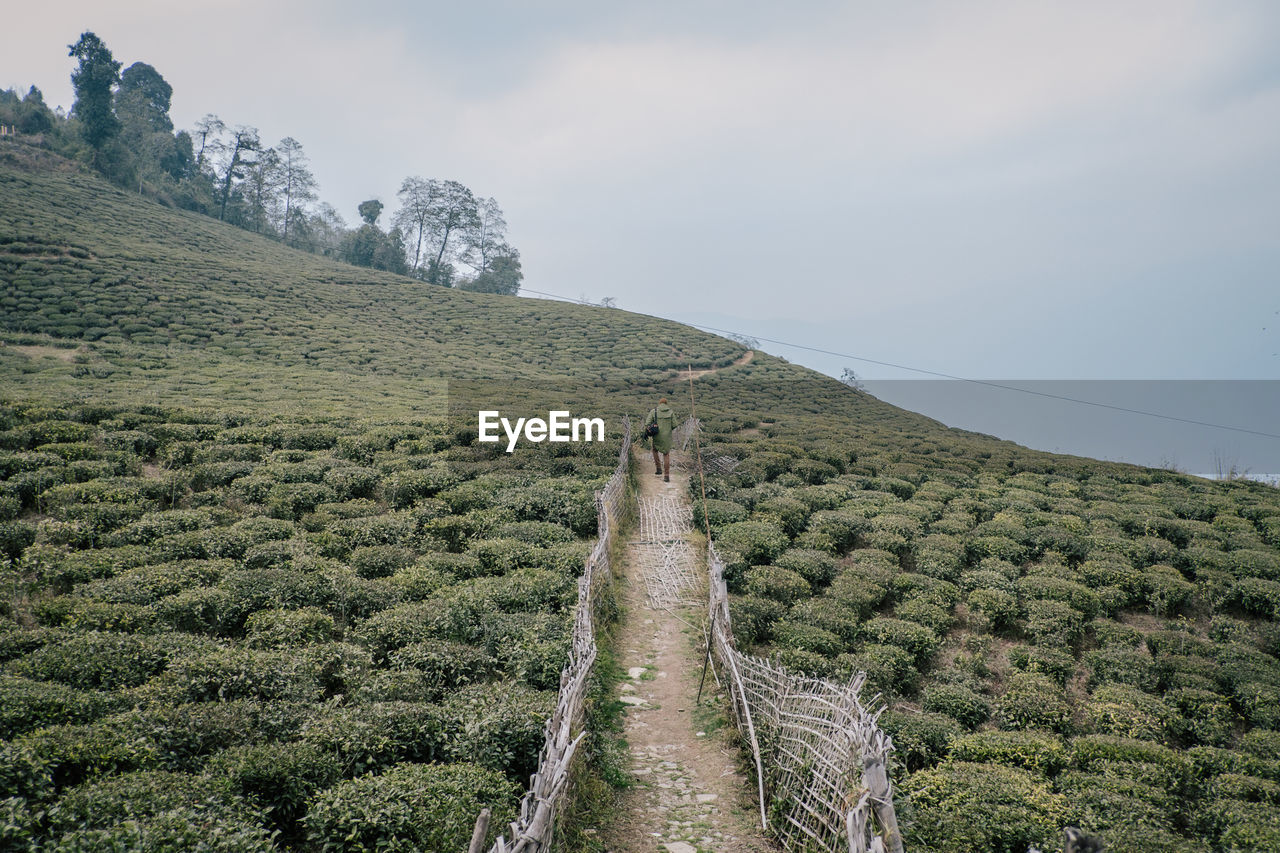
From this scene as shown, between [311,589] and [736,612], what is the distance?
253 inches

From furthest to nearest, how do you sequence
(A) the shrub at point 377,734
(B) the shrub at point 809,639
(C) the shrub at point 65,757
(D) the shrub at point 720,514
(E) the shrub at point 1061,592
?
(D) the shrub at point 720,514, (E) the shrub at point 1061,592, (B) the shrub at point 809,639, (A) the shrub at point 377,734, (C) the shrub at point 65,757

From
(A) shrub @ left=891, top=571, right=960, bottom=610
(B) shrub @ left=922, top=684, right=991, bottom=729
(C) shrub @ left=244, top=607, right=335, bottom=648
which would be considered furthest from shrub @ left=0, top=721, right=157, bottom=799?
(A) shrub @ left=891, top=571, right=960, bottom=610

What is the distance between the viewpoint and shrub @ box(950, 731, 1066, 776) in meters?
7.93

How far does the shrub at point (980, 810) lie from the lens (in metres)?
6.30

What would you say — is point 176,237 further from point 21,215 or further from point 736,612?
point 736,612

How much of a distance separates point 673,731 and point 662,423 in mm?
10658

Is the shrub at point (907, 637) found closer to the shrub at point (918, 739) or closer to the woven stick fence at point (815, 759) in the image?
the shrub at point (918, 739)

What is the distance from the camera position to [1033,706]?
29.9 feet

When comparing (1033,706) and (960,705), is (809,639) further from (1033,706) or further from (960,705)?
(1033,706)

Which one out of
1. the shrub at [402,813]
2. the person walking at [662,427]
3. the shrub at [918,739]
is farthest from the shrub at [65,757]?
the person walking at [662,427]

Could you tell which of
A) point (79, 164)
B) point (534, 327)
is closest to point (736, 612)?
point (534, 327)

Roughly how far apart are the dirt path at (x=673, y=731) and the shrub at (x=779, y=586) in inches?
37.1

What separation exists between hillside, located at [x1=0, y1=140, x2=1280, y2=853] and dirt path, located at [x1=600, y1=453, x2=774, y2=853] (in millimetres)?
1090

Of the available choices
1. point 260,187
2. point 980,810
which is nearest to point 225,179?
point 260,187
